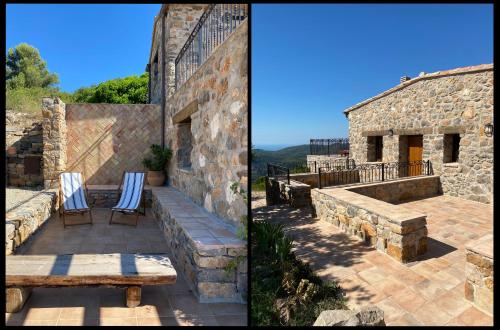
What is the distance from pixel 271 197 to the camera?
789cm

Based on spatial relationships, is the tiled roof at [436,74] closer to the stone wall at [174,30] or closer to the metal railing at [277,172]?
the metal railing at [277,172]

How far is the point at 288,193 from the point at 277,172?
1.36m

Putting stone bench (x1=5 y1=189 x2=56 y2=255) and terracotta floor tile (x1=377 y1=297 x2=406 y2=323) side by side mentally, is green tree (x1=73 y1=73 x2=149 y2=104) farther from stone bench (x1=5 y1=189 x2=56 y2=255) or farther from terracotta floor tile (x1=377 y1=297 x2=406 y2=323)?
terracotta floor tile (x1=377 y1=297 x2=406 y2=323)

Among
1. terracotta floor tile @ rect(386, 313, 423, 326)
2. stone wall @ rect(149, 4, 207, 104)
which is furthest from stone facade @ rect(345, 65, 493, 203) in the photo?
stone wall @ rect(149, 4, 207, 104)

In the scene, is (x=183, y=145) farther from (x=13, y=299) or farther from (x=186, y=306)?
(x=13, y=299)

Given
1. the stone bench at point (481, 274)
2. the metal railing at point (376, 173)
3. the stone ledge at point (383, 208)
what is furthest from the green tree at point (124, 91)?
the stone bench at point (481, 274)

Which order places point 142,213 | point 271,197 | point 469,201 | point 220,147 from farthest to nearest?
1. point 271,197
2. point 469,201
3. point 142,213
4. point 220,147

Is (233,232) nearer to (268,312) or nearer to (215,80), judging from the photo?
(268,312)

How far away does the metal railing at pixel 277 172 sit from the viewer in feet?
26.4

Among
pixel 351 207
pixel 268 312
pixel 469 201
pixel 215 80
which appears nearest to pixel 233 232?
pixel 268 312

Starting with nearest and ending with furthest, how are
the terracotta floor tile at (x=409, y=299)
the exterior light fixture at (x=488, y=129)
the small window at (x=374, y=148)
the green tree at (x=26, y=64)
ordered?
the terracotta floor tile at (x=409, y=299) < the exterior light fixture at (x=488, y=129) < the small window at (x=374, y=148) < the green tree at (x=26, y=64)

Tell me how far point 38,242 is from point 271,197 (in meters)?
4.68

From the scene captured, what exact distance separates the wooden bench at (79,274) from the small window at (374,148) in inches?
382

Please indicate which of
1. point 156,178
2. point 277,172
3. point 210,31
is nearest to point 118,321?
point 210,31
